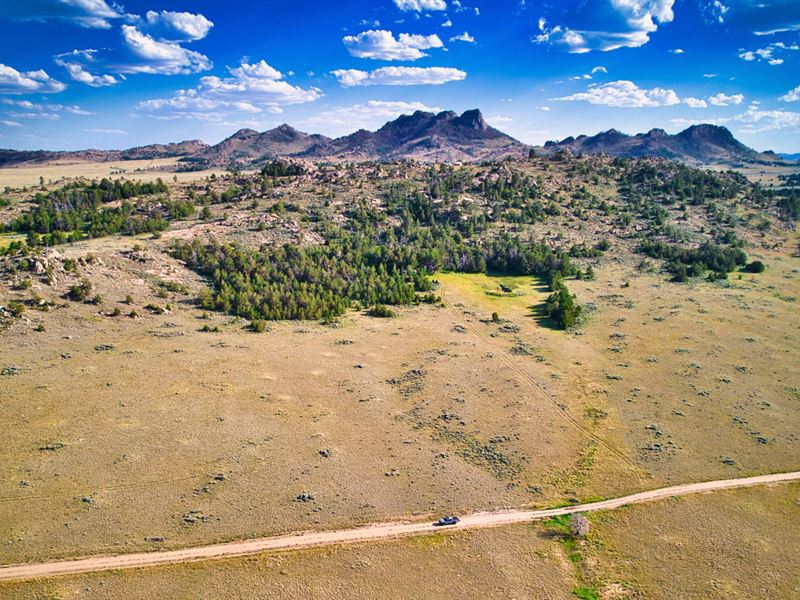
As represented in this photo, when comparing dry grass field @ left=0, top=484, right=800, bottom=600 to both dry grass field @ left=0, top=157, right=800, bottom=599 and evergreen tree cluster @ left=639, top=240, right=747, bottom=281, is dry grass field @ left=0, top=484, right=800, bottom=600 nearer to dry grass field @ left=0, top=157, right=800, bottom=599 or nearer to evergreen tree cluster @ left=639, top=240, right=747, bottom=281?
dry grass field @ left=0, top=157, right=800, bottom=599

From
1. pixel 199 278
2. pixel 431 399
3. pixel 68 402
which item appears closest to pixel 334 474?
pixel 431 399

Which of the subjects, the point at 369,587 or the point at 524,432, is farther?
the point at 524,432

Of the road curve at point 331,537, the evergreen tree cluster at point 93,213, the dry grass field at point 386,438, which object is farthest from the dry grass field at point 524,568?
the evergreen tree cluster at point 93,213

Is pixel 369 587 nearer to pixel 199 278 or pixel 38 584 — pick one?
pixel 38 584

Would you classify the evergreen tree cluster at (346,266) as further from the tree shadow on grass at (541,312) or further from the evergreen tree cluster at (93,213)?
the evergreen tree cluster at (93,213)

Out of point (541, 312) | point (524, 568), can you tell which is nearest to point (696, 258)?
point (541, 312)

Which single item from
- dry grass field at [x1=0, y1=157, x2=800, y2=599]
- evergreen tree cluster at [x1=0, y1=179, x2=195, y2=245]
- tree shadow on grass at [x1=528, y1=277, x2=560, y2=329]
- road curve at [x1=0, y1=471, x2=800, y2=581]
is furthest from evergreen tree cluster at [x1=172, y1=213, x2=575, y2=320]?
road curve at [x1=0, y1=471, x2=800, y2=581]
